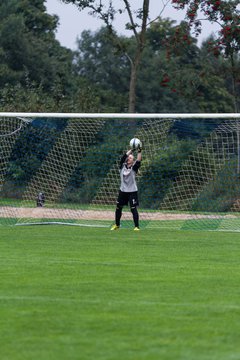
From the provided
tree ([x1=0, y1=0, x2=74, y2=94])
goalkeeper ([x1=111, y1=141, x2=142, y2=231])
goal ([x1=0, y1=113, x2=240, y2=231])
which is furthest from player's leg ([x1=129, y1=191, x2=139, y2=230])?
tree ([x1=0, y1=0, x2=74, y2=94])

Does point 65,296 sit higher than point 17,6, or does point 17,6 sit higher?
point 17,6

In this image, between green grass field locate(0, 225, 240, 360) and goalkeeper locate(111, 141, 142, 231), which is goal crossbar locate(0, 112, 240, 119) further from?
green grass field locate(0, 225, 240, 360)

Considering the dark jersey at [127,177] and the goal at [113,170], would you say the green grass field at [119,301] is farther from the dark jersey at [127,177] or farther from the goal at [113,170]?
the goal at [113,170]

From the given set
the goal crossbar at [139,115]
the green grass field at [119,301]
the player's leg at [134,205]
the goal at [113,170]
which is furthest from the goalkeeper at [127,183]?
the green grass field at [119,301]

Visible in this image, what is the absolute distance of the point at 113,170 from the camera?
3094cm

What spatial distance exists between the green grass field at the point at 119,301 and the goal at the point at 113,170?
8104 millimetres

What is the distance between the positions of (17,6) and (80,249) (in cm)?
5856

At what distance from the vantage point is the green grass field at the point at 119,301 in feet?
31.0

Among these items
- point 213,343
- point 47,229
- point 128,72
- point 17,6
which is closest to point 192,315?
point 213,343

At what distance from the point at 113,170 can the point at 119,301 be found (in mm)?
18785

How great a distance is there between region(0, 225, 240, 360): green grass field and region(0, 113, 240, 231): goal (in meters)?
8.10

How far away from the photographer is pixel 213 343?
9.62 meters

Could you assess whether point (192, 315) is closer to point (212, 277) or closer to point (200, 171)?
point (212, 277)

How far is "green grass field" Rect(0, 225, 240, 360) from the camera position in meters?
9.44
